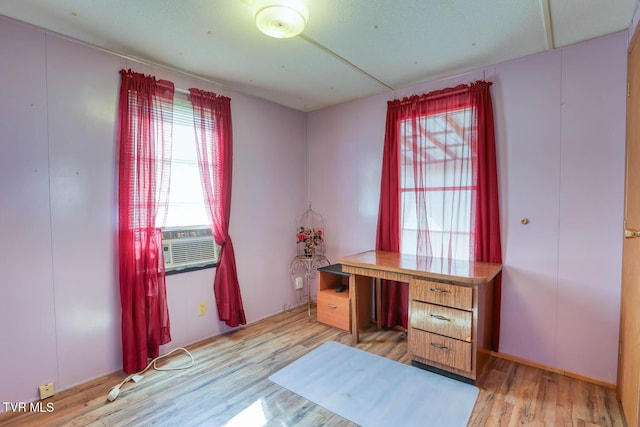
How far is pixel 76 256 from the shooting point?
2158 millimetres

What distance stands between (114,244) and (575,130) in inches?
137

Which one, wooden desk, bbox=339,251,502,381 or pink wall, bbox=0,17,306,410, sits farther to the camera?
wooden desk, bbox=339,251,502,381

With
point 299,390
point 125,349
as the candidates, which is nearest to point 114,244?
point 125,349

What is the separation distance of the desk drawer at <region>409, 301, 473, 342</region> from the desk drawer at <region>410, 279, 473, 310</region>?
0.14 feet

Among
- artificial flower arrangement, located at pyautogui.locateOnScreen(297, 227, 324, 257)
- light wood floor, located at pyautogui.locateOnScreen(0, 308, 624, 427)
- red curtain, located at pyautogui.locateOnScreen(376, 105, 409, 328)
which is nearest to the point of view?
light wood floor, located at pyautogui.locateOnScreen(0, 308, 624, 427)

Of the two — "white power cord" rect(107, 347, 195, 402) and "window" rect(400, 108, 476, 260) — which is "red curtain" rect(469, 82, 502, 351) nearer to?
"window" rect(400, 108, 476, 260)

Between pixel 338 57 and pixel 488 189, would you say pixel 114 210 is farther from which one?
pixel 488 189

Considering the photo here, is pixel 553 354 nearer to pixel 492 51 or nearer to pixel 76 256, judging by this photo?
pixel 492 51

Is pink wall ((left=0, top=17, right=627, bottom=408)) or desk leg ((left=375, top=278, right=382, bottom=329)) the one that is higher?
pink wall ((left=0, top=17, right=627, bottom=408))

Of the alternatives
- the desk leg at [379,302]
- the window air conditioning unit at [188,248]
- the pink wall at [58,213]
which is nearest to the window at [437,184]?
the desk leg at [379,302]

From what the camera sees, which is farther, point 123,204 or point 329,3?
point 123,204

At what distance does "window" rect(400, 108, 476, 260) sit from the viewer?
2.66 meters

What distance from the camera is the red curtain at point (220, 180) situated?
2795 mm

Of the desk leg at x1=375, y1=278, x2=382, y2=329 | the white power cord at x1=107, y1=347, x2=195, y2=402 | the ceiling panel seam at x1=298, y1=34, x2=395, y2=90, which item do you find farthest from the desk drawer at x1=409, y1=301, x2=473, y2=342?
the ceiling panel seam at x1=298, y1=34, x2=395, y2=90
